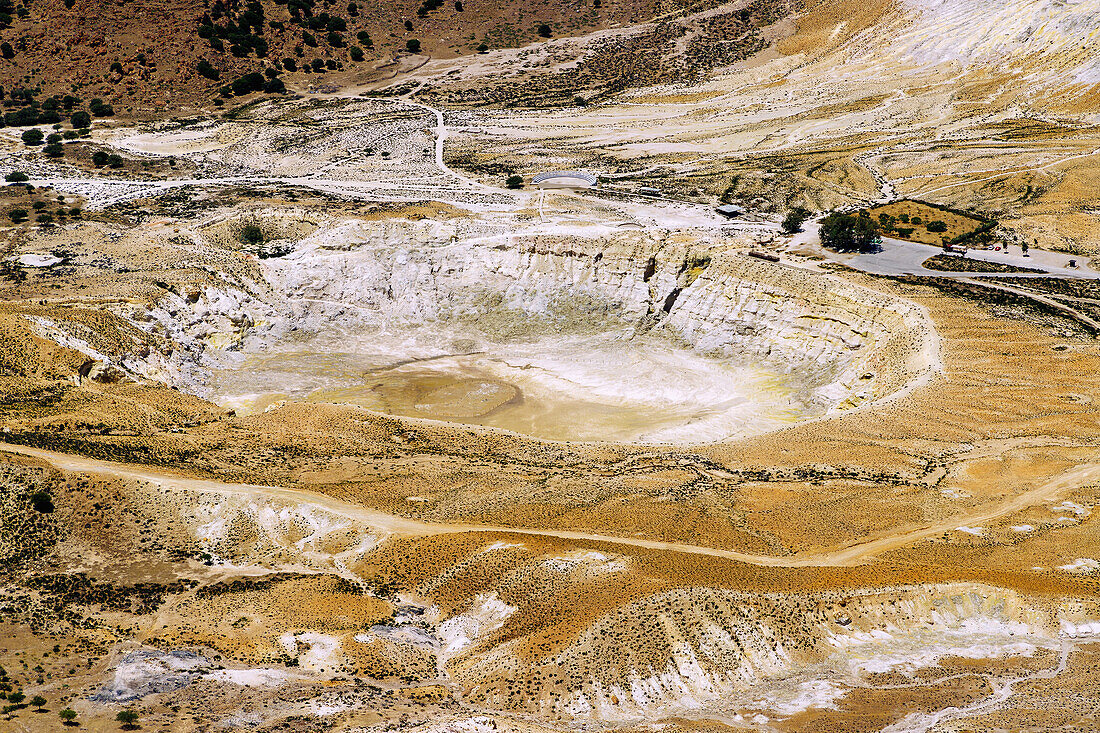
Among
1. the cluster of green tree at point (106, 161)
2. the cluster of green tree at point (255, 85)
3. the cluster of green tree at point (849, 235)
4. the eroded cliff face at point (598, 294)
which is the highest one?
the cluster of green tree at point (255, 85)

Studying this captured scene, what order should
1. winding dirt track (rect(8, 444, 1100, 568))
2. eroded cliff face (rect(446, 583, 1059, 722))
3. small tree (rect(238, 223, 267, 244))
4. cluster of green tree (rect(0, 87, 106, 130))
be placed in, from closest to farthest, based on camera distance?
eroded cliff face (rect(446, 583, 1059, 722))
winding dirt track (rect(8, 444, 1100, 568))
small tree (rect(238, 223, 267, 244))
cluster of green tree (rect(0, 87, 106, 130))

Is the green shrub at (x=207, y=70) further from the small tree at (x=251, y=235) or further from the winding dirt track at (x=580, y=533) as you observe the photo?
the winding dirt track at (x=580, y=533)

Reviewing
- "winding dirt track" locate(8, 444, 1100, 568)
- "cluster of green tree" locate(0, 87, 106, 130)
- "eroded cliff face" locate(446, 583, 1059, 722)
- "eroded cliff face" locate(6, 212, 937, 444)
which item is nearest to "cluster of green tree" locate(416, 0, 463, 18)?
"cluster of green tree" locate(0, 87, 106, 130)

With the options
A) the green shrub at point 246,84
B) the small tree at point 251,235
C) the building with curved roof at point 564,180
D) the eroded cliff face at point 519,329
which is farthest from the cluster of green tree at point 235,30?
the small tree at point 251,235

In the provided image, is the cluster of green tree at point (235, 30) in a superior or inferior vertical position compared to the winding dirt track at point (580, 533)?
superior

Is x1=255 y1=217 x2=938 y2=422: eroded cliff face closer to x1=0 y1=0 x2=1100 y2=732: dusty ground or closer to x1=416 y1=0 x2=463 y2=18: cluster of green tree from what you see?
x1=0 y1=0 x2=1100 y2=732: dusty ground

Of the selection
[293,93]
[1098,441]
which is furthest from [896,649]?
[293,93]

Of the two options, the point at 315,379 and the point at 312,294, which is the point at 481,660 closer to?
the point at 315,379

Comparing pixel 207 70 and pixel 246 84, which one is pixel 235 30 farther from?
pixel 246 84
